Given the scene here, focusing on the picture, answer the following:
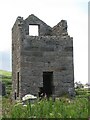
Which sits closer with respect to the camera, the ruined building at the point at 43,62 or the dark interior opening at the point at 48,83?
the ruined building at the point at 43,62

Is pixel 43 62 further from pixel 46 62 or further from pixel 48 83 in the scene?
pixel 48 83

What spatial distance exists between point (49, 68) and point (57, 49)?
3.65ft

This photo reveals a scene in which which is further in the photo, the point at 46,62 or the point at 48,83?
the point at 48,83

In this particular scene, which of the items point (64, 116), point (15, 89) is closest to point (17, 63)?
point (15, 89)

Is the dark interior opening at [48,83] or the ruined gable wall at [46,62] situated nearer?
the ruined gable wall at [46,62]

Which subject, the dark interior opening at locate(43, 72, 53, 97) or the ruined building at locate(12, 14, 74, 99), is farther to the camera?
the dark interior opening at locate(43, 72, 53, 97)

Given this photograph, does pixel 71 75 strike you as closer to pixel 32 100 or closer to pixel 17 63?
pixel 17 63

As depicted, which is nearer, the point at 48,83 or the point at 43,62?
the point at 43,62

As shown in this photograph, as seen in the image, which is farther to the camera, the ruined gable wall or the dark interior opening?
the dark interior opening

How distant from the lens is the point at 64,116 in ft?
32.2

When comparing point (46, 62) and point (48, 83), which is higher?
point (46, 62)

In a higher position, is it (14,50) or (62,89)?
(14,50)

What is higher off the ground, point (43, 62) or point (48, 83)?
point (43, 62)

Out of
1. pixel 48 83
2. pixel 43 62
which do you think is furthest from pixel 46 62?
pixel 48 83
